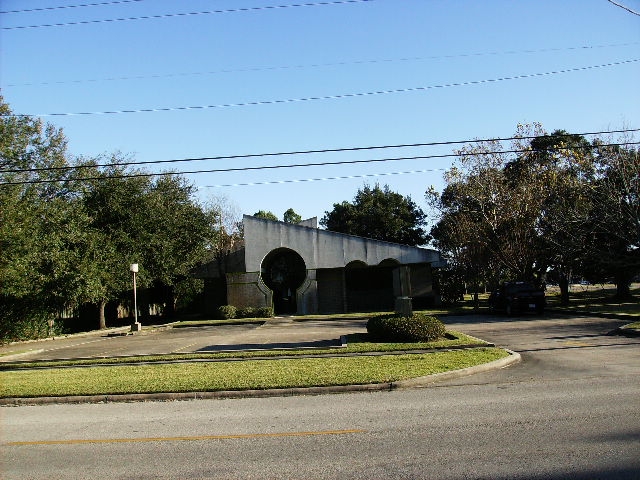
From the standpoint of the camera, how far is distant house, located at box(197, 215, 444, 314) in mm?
37438

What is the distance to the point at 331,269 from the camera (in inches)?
1519

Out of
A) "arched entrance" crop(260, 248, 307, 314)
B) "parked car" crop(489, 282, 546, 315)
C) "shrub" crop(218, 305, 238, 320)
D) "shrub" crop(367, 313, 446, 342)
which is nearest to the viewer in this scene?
"shrub" crop(367, 313, 446, 342)

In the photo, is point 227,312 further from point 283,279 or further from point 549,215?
point 549,215

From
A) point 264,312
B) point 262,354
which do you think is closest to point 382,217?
point 264,312

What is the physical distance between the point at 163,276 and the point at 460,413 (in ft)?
102

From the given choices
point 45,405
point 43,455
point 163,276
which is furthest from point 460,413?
point 163,276

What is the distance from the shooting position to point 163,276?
36969mm

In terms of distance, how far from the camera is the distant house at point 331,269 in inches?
1474

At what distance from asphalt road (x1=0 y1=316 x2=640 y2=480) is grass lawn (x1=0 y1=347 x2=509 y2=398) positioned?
77cm

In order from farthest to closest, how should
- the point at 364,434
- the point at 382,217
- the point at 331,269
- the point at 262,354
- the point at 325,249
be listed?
the point at 382,217
the point at 331,269
the point at 325,249
the point at 262,354
the point at 364,434

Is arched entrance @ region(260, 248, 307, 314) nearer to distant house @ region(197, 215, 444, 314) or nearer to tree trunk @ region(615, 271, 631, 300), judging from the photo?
distant house @ region(197, 215, 444, 314)

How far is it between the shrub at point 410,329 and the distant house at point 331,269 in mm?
19602

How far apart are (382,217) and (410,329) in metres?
50.1

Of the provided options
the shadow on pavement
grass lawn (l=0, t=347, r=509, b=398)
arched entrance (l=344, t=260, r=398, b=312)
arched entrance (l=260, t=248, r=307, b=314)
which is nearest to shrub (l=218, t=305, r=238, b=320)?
arched entrance (l=260, t=248, r=307, b=314)
